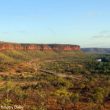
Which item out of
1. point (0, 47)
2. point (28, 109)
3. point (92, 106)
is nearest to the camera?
point (28, 109)

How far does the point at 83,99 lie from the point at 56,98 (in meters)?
4.49

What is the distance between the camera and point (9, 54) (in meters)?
180

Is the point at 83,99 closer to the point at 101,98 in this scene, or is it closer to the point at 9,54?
the point at 101,98

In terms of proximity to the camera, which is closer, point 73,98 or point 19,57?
point 73,98

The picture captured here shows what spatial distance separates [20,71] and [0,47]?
72526 millimetres

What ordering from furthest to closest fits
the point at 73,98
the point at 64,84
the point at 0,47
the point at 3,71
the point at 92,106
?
the point at 0,47 → the point at 3,71 → the point at 64,84 → the point at 73,98 → the point at 92,106

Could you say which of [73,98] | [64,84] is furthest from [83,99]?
[64,84]

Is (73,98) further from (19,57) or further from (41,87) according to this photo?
(19,57)

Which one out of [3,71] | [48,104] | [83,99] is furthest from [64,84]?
[3,71]

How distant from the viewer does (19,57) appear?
180125mm

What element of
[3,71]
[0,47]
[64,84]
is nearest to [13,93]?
[64,84]

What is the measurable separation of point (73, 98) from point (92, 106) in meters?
5.56

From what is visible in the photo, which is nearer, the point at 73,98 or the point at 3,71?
the point at 73,98

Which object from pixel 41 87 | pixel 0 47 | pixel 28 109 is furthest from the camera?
pixel 0 47
